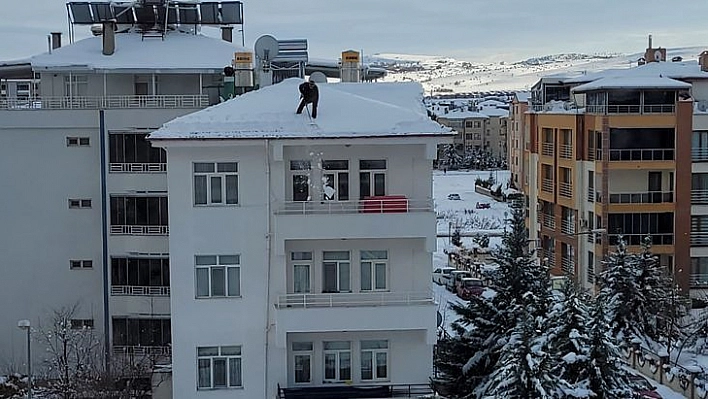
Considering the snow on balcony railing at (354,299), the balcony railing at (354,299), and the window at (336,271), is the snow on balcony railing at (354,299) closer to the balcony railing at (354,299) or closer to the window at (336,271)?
the balcony railing at (354,299)

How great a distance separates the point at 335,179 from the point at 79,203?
32.0 feet

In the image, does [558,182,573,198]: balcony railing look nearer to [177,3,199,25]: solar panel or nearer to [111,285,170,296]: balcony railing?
[177,3,199,25]: solar panel

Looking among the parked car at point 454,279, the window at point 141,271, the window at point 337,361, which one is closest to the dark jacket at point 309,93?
the window at point 337,361

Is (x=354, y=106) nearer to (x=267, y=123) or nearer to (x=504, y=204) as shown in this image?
(x=267, y=123)

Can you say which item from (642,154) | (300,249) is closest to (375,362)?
(300,249)

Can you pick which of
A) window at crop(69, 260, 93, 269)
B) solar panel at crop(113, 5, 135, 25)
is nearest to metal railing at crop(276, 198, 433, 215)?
window at crop(69, 260, 93, 269)

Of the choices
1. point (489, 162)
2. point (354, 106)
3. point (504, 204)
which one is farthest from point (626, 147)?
point (489, 162)

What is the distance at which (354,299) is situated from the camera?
802 inches

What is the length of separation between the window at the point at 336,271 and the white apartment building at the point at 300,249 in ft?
0.07

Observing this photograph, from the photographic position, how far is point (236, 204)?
65.7 ft

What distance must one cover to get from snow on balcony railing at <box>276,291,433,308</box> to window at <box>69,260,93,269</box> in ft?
29.4

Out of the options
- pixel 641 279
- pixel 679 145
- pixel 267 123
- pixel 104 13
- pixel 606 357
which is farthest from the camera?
pixel 679 145

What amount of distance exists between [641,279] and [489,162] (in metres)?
98.4

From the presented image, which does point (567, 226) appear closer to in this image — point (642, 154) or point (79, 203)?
point (642, 154)
